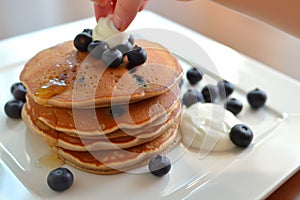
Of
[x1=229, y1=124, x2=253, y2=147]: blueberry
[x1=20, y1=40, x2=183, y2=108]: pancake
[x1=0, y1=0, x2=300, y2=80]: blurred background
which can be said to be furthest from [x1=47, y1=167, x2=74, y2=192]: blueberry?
[x1=0, y1=0, x2=300, y2=80]: blurred background

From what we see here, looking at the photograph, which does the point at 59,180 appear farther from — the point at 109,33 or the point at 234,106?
the point at 234,106

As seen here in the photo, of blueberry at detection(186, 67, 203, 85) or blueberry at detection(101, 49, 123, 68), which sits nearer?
blueberry at detection(101, 49, 123, 68)

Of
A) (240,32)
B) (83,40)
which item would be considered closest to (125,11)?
(83,40)

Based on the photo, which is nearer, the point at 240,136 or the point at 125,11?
the point at 125,11

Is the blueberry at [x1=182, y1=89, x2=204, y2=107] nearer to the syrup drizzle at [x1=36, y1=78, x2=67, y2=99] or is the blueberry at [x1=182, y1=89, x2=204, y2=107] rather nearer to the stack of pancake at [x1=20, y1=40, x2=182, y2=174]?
the stack of pancake at [x1=20, y1=40, x2=182, y2=174]

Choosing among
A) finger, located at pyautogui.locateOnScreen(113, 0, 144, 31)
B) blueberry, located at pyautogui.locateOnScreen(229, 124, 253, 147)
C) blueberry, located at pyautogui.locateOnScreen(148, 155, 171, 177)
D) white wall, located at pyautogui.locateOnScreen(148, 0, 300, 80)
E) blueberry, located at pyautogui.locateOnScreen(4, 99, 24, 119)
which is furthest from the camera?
white wall, located at pyautogui.locateOnScreen(148, 0, 300, 80)

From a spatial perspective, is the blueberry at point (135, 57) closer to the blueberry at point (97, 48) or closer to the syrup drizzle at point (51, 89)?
the blueberry at point (97, 48)
